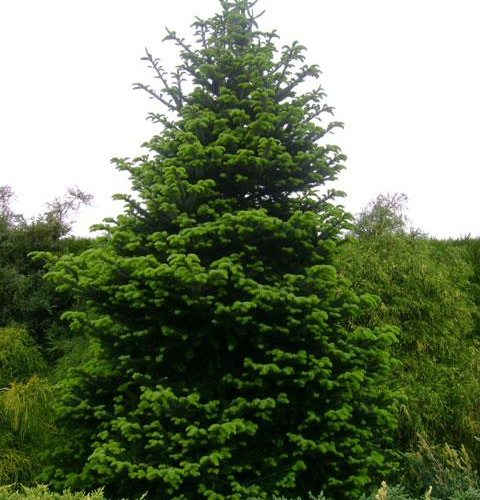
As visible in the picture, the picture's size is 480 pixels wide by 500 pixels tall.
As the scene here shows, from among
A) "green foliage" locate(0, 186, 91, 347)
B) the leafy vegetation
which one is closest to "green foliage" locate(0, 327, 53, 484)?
the leafy vegetation

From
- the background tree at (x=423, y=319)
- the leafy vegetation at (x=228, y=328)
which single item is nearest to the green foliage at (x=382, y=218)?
the background tree at (x=423, y=319)

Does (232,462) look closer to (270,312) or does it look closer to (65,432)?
(270,312)

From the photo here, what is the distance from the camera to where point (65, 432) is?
6520 mm

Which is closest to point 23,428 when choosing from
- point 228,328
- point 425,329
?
point 228,328

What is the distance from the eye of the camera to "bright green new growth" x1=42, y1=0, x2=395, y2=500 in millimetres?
5262

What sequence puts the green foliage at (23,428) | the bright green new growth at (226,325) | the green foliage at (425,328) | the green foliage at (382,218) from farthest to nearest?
the green foliage at (382,218) < the green foliage at (425,328) < the green foliage at (23,428) < the bright green new growth at (226,325)

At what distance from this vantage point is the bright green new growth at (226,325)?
5.26 meters

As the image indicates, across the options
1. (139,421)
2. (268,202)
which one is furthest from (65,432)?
(268,202)

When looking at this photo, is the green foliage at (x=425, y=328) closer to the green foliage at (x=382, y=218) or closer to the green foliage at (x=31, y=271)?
the green foliage at (x=382, y=218)

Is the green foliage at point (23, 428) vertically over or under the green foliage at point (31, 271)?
under

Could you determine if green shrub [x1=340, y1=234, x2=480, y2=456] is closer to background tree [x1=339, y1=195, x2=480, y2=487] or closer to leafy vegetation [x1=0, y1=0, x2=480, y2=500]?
background tree [x1=339, y1=195, x2=480, y2=487]

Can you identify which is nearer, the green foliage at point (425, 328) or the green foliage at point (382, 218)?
the green foliage at point (425, 328)

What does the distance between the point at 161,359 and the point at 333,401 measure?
5.95ft

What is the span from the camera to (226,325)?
5457 millimetres
